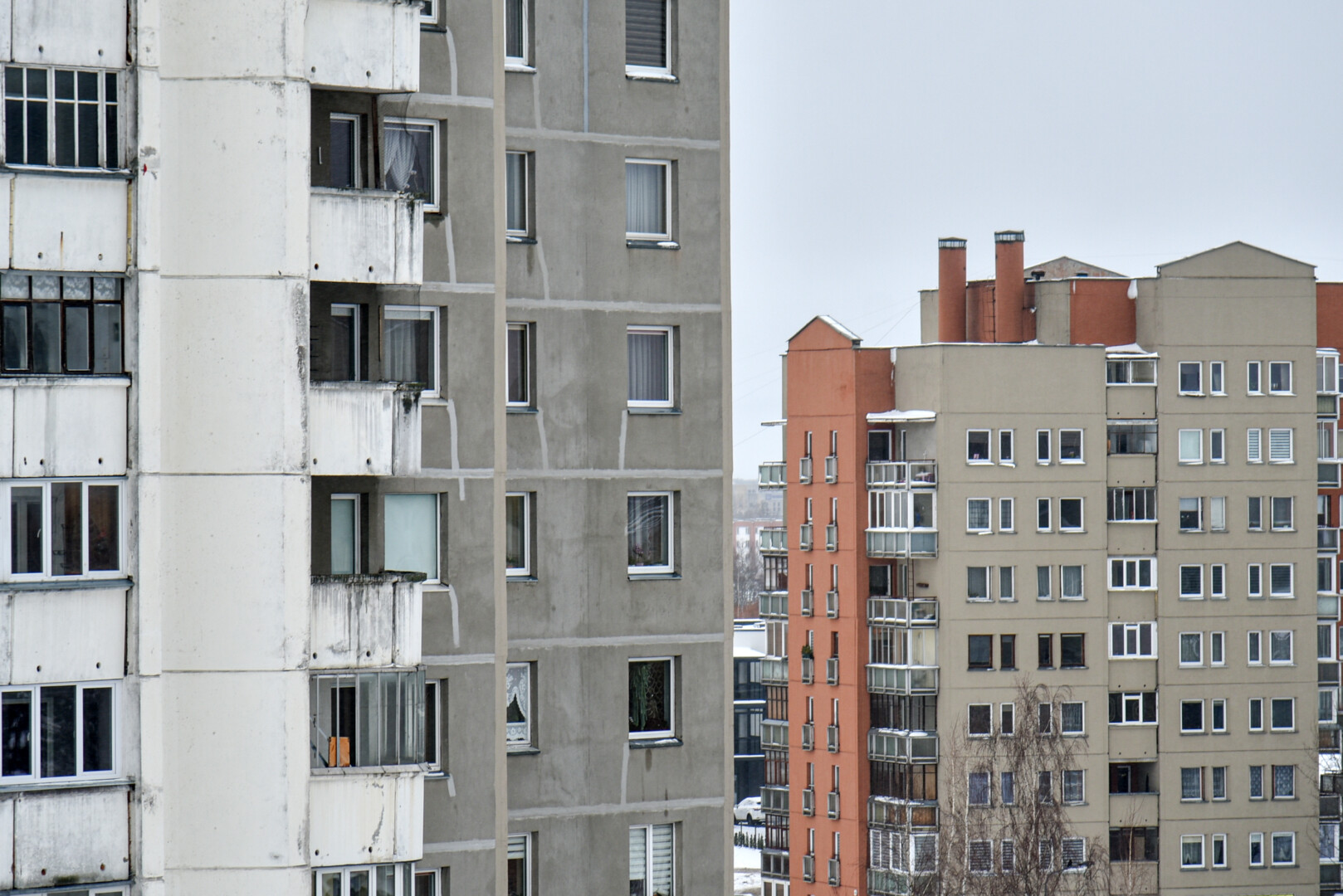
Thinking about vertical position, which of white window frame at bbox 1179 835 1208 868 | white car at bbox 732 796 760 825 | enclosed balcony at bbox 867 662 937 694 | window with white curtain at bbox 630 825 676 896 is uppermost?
window with white curtain at bbox 630 825 676 896

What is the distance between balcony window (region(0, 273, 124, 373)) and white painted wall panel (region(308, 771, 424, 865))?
5.68 m

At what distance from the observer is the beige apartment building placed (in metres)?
65.9

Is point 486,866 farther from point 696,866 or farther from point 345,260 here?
point 345,260

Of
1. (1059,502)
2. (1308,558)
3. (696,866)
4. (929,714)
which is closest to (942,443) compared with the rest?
(1059,502)

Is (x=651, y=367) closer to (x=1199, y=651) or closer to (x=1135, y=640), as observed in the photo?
(x=1135, y=640)

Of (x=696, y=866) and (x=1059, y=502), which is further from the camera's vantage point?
(x=1059, y=502)

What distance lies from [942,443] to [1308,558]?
49.5ft

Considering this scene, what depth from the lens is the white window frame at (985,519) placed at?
66.3 m

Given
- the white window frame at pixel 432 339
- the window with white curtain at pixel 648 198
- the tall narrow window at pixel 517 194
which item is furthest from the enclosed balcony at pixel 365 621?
the window with white curtain at pixel 648 198

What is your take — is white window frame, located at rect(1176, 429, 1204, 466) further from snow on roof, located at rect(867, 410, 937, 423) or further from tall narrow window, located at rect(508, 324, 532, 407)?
tall narrow window, located at rect(508, 324, 532, 407)

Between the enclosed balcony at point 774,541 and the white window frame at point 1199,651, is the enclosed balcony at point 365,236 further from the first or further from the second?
the white window frame at point 1199,651

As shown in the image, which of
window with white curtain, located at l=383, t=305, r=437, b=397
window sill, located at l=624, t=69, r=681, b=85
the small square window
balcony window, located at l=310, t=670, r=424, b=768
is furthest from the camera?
the small square window

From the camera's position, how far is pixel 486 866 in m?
25.0

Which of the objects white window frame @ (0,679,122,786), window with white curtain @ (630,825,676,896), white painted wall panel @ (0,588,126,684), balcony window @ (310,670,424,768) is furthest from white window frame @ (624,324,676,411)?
white window frame @ (0,679,122,786)
